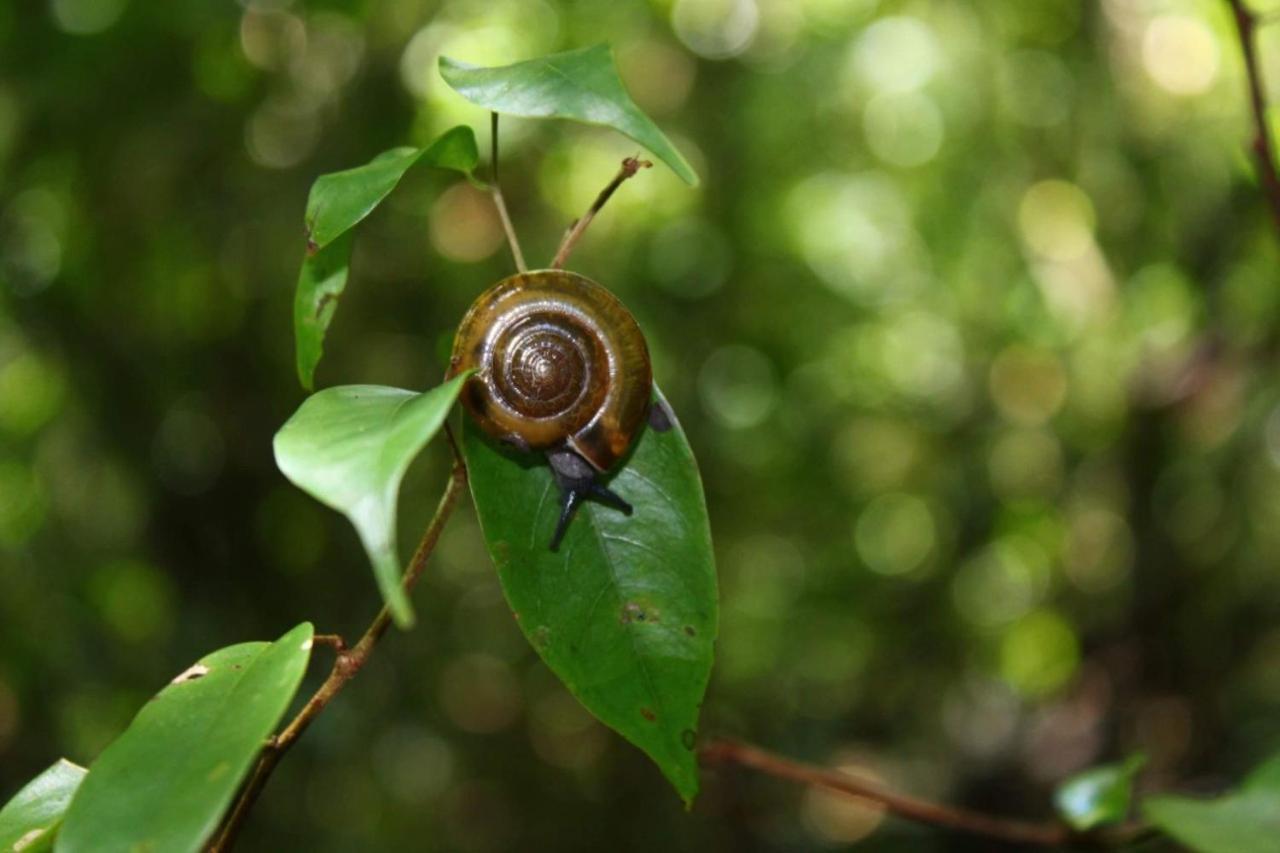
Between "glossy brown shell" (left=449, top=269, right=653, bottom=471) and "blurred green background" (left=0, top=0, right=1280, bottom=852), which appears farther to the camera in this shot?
"blurred green background" (left=0, top=0, right=1280, bottom=852)

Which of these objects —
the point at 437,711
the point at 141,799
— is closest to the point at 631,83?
the point at 437,711

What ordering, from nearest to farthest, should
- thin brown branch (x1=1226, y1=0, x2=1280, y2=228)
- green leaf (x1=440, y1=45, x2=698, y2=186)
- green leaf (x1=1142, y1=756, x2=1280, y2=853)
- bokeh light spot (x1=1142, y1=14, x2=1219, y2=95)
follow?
green leaf (x1=440, y1=45, x2=698, y2=186) < green leaf (x1=1142, y1=756, x2=1280, y2=853) < thin brown branch (x1=1226, y1=0, x2=1280, y2=228) < bokeh light spot (x1=1142, y1=14, x2=1219, y2=95)

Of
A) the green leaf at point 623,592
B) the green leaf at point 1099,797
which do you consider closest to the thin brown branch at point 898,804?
the green leaf at point 1099,797

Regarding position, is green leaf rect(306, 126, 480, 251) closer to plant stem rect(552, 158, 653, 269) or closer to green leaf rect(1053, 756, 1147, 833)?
plant stem rect(552, 158, 653, 269)

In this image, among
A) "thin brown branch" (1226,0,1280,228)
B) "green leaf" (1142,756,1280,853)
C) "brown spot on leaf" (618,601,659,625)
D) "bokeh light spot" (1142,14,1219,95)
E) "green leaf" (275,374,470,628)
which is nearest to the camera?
"green leaf" (275,374,470,628)

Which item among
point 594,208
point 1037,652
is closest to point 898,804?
point 594,208

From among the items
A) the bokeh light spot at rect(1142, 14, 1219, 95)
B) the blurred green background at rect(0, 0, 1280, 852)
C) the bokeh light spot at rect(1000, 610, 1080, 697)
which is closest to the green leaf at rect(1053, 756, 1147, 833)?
the blurred green background at rect(0, 0, 1280, 852)

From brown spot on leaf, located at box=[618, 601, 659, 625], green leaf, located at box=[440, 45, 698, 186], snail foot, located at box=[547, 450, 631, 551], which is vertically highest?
green leaf, located at box=[440, 45, 698, 186]
